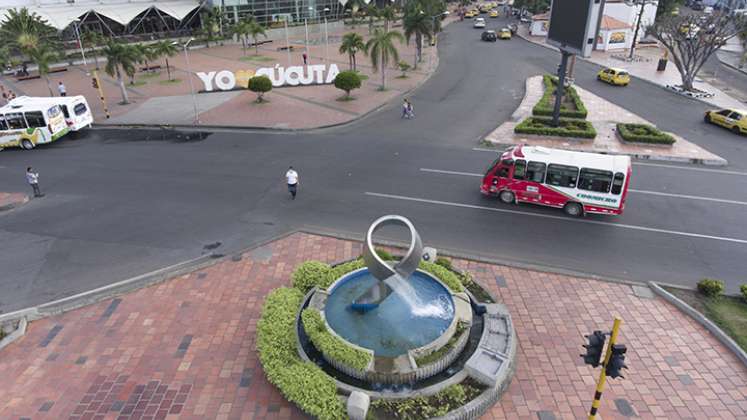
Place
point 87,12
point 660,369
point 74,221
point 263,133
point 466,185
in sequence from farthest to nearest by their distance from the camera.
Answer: point 87,12 → point 263,133 → point 466,185 → point 74,221 → point 660,369

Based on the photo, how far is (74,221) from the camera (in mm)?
19656

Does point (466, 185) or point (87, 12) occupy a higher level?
point (87, 12)

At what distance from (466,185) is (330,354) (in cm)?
1283

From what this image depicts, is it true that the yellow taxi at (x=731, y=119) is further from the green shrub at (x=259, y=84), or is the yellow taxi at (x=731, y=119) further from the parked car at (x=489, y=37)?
the parked car at (x=489, y=37)

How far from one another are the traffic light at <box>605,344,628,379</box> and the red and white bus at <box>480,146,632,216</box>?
38.4 feet

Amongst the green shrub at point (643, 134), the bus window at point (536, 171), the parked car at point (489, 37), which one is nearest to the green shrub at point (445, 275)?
the bus window at point (536, 171)

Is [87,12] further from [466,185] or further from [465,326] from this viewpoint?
[465,326]

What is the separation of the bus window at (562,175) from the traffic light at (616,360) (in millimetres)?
11723

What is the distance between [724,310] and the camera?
14.2 metres

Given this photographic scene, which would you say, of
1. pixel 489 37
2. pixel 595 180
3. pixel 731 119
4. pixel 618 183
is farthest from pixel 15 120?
pixel 489 37

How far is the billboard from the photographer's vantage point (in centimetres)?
2414

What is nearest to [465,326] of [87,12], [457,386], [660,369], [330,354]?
[457,386]

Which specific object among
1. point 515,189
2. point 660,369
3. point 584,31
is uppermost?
point 584,31

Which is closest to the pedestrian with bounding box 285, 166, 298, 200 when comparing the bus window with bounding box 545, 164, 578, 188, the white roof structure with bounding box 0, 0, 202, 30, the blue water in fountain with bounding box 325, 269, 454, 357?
the blue water in fountain with bounding box 325, 269, 454, 357
